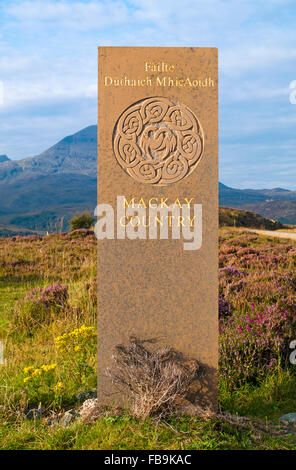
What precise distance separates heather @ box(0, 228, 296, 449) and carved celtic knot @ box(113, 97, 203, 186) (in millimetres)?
2330

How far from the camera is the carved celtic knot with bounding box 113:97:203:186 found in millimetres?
4168

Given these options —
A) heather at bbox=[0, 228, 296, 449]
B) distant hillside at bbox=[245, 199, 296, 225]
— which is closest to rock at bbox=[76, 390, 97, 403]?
heather at bbox=[0, 228, 296, 449]

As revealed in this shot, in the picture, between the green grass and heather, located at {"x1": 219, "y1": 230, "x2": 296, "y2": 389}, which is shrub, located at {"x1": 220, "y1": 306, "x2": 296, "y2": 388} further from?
the green grass

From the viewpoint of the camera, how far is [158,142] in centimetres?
421

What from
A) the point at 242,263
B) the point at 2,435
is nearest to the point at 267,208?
the point at 242,263

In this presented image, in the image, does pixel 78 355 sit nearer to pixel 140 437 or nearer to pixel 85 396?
pixel 85 396

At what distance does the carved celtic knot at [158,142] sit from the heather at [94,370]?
233cm

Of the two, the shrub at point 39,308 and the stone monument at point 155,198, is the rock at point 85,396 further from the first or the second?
the shrub at point 39,308

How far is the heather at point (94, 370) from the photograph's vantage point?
3.53m

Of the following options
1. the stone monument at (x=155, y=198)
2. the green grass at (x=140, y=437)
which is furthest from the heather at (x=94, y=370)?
the stone monument at (x=155, y=198)

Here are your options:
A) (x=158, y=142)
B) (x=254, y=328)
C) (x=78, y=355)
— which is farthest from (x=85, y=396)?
(x=158, y=142)

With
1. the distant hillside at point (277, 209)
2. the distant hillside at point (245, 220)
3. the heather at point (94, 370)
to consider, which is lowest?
the heather at point (94, 370)

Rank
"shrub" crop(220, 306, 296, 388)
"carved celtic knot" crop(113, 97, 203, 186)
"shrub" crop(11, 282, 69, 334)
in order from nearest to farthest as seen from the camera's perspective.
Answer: "carved celtic knot" crop(113, 97, 203, 186) → "shrub" crop(220, 306, 296, 388) → "shrub" crop(11, 282, 69, 334)

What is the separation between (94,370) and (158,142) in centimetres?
299
